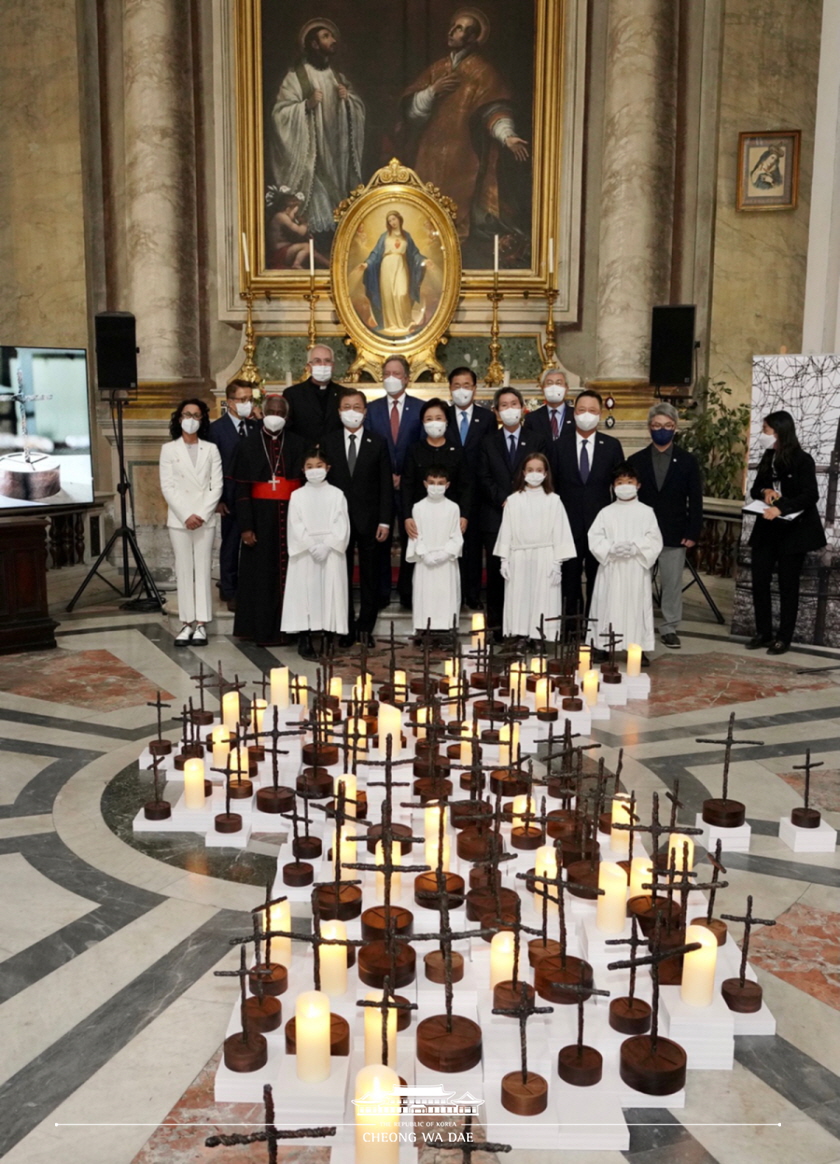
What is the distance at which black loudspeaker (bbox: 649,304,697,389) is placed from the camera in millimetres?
10414

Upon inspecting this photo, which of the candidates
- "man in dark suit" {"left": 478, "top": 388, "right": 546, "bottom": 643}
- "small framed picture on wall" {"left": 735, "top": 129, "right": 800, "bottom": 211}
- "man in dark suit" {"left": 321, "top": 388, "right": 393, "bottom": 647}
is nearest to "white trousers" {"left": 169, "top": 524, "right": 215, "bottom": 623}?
"man in dark suit" {"left": 321, "top": 388, "right": 393, "bottom": 647}

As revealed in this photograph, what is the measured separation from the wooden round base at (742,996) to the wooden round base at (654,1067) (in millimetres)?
416

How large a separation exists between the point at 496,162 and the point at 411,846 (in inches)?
372

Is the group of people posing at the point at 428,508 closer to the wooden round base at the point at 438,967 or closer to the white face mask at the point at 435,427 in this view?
the white face mask at the point at 435,427

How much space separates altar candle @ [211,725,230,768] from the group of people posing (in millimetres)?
2595

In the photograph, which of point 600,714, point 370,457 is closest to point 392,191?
point 370,457

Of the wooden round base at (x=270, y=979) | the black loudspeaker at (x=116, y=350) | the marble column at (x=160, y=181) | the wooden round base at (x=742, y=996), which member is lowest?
the wooden round base at (x=742, y=996)

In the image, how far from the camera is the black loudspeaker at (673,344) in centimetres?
1041

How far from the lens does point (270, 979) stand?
3.40 m

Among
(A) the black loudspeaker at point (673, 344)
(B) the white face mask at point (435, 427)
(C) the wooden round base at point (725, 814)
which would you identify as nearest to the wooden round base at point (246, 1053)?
(C) the wooden round base at point (725, 814)

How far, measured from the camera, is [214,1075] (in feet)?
10.5

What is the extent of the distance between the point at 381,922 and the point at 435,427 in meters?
5.08

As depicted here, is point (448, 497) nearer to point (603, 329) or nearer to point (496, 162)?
point (603, 329)

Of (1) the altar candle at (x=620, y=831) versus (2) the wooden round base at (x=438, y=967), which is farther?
(1) the altar candle at (x=620, y=831)
